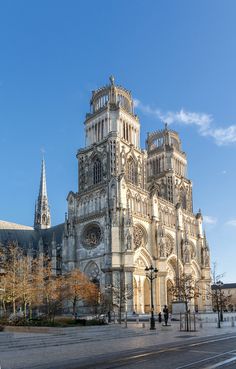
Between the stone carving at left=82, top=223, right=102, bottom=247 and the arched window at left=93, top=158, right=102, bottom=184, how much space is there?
8.02 metres

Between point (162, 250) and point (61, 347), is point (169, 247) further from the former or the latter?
point (61, 347)

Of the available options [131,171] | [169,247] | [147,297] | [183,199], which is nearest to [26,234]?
[131,171]

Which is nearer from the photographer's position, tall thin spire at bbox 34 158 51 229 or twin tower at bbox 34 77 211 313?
twin tower at bbox 34 77 211 313

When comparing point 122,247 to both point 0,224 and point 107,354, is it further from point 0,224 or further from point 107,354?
point 107,354

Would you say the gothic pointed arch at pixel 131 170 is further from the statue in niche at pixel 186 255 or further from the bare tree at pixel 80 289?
the bare tree at pixel 80 289

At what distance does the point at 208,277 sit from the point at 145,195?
25298 mm

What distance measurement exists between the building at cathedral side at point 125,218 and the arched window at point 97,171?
0.18 meters

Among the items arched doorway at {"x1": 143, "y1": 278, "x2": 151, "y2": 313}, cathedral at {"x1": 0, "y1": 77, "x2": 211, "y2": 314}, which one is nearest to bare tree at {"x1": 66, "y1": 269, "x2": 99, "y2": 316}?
cathedral at {"x1": 0, "y1": 77, "x2": 211, "y2": 314}

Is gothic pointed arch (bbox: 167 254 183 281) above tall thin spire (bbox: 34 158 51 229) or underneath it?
underneath

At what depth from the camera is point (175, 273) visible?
250ft

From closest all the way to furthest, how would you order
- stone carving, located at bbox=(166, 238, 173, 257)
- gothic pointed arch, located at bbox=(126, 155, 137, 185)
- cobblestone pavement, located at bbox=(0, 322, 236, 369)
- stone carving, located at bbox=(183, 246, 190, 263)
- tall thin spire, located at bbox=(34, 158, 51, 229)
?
cobblestone pavement, located at bbox=(0, 322, 236, 369), gothic pointed arch, located at bbox=(126, 155, 137, 185), stone carving, located at bbox=(166, 238, 173, 257), stone carving, located at bbox=(183, 246, 190, 263), tall thin spire, located at bbox=(34, 158, 51, 229)

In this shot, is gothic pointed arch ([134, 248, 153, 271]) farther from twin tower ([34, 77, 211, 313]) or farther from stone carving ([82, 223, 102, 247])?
stone carving ([82, 223, 102, 247])

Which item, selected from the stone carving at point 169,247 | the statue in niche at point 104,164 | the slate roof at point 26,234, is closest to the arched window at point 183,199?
the stone carving at point 169,247

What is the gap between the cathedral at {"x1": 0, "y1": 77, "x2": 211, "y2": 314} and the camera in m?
63.9
